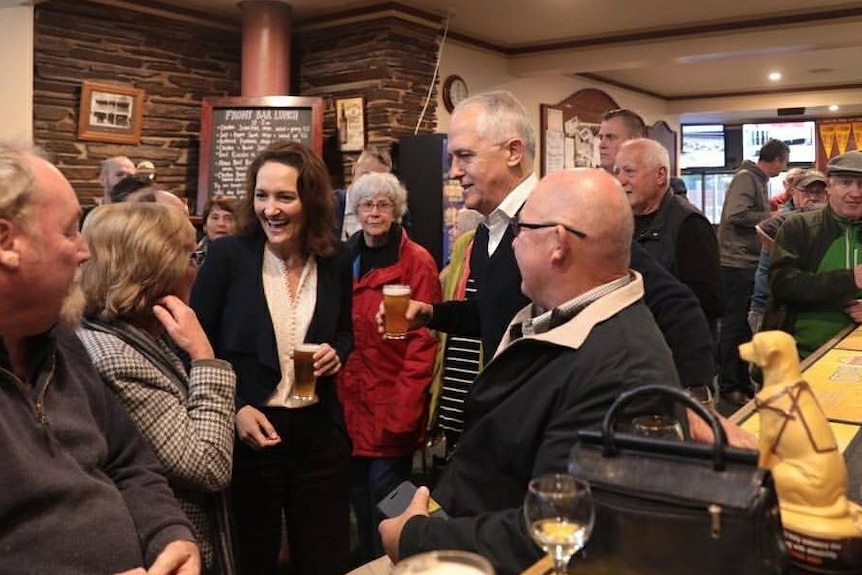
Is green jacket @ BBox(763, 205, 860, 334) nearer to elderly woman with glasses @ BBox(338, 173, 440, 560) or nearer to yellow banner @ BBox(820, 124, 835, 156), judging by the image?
elderly woman with glasses @ BBox(338, 173, 440, 560)

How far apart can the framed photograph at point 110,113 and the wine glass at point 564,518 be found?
5277 mm

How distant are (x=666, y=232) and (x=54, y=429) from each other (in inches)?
91.0

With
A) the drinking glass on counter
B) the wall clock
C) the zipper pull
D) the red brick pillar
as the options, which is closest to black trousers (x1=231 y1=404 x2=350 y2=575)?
the drinking glass on counter

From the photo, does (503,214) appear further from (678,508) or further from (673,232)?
(678,508)

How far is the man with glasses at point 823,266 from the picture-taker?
133 inches

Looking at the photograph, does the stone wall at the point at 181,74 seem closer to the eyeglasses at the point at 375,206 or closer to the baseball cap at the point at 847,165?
the eyeglasses at the point at 375,206

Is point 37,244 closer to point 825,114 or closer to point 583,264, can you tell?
point 583,264

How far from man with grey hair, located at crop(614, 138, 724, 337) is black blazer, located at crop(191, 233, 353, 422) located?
126 centimetres

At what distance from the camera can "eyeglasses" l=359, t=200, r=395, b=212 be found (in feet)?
11.9

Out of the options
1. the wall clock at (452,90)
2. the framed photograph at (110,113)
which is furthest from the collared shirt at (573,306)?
the wall clock at (452,90)

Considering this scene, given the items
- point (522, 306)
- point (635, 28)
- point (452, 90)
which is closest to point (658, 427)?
point (522, 306)

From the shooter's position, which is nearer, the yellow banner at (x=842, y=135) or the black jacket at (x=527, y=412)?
the black jacket at (x=527, y=412)

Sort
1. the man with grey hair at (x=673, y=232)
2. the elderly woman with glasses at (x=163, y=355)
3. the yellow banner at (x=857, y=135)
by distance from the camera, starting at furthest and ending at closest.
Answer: the yellow banner at (x=857, y=135), the man with grey hair at (x=673, y=232), the elderly woman with glasses at (x=163, y=355)

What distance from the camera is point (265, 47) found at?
6.11 meters
